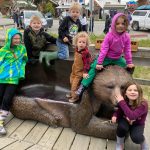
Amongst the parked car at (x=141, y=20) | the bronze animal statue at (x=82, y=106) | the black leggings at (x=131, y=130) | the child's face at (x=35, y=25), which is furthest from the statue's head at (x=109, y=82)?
the parked car at (x=141, y=20)

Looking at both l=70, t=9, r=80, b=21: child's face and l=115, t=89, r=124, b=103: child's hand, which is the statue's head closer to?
l=115, t=89, r=124, b=103: child's hand

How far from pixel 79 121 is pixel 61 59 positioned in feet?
4.23

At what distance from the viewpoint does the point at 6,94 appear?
3912mm

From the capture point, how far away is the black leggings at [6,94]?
3893 mm

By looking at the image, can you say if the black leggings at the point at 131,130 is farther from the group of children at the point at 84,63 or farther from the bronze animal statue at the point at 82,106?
the bronze animal statue at the point at 82,106

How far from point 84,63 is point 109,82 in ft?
1.56

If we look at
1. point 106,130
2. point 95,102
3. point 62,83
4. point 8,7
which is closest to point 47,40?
point 62,83

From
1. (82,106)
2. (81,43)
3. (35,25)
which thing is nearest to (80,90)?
(82,106)

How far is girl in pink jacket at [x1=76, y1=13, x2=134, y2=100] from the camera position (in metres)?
3.44

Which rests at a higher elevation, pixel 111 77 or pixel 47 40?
pixel 47 40

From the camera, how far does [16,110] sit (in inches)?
158

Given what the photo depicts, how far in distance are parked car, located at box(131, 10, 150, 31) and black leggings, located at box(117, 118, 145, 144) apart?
19.2 meters

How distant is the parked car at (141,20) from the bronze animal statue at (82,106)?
1834cm

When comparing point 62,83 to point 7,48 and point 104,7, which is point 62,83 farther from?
point 104,7
